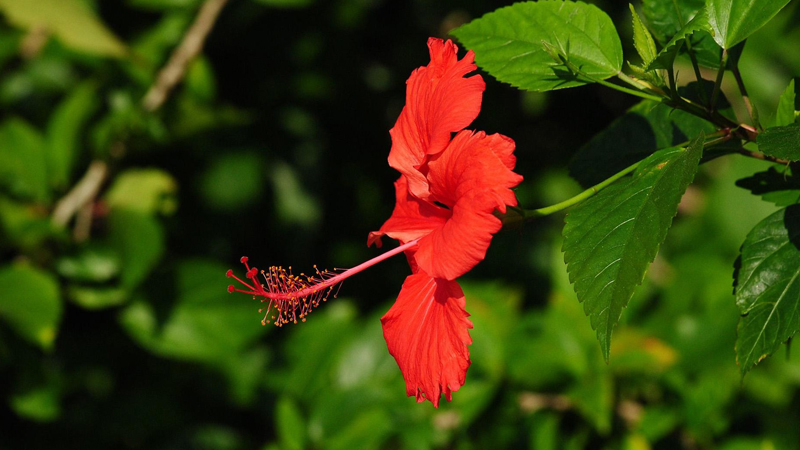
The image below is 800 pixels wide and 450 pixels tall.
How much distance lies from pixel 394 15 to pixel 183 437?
171cm

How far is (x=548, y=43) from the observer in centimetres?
93

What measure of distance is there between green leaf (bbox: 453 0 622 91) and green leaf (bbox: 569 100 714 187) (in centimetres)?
13

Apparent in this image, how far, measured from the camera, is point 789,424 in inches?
66.6

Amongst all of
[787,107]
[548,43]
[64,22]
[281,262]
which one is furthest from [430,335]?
[281,262]

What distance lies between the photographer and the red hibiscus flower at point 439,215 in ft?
2.74

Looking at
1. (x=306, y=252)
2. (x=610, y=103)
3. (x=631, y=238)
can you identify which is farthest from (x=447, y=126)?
(x=610, y=103)

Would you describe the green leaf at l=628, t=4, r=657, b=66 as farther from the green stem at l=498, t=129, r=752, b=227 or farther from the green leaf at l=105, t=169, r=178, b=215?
the green leaf at l=105, t=169, r=178, b=215

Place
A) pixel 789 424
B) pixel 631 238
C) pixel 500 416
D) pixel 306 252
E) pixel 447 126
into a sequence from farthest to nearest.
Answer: pixel 306 252, pixel 500 416, pixel 789 424, pixel 447 126, pixel 631 238

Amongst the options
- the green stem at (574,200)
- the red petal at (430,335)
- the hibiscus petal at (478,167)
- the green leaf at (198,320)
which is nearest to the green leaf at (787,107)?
the green stem at (574,200)

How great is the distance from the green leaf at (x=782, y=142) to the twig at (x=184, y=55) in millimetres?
1754

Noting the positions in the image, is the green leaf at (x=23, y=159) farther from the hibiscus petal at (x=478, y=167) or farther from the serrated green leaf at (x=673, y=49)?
the serrated green leaf at (x=673, y=49)

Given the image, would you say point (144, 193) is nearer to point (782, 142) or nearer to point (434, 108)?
point (434, 108)

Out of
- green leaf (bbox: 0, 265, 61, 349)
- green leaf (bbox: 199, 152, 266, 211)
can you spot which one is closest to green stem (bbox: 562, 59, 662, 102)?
green leaf (bbox: 0, 265, 61, 349)

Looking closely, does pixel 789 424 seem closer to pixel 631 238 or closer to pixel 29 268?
pixel 631 238
